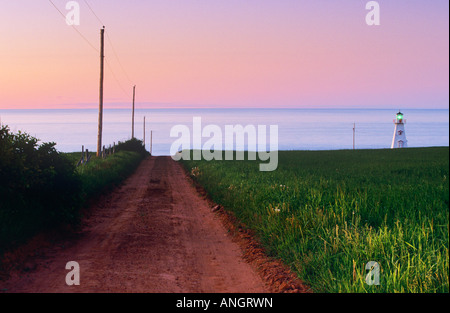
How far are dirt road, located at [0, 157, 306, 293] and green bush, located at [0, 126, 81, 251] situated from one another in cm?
71

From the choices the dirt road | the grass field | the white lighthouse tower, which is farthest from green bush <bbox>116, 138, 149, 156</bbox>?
the white lighthouse tower

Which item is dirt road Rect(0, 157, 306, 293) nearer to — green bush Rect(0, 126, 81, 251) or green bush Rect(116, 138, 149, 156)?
green bush Rect(0, 126, 81, 251)

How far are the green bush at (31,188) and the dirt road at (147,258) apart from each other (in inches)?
27.8

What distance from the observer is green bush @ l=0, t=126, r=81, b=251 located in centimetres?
812

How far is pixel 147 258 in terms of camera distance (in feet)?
26.0

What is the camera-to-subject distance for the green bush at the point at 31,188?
8.12 metres

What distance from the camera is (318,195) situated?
9953 mm

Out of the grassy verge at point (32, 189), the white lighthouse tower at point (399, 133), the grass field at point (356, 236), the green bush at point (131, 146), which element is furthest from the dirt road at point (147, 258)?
the white lighthouse tower at point (399, 133)

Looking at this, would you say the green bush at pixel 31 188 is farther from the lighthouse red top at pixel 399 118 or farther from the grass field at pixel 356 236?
the lighthouse red top at pixel 399 118

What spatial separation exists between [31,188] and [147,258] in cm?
315
